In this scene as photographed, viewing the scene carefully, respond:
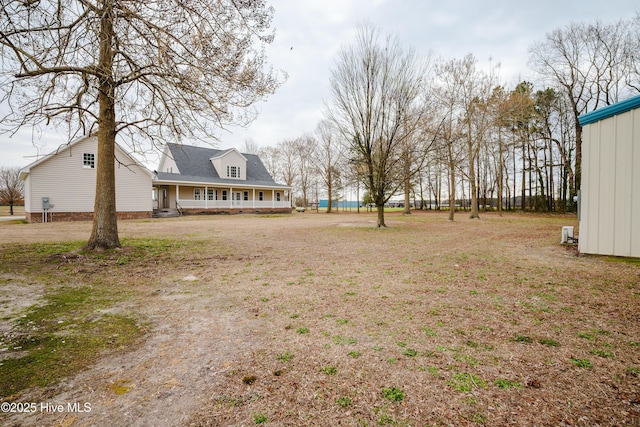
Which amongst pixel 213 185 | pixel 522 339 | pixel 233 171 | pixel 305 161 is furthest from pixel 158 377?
pixel 305 161

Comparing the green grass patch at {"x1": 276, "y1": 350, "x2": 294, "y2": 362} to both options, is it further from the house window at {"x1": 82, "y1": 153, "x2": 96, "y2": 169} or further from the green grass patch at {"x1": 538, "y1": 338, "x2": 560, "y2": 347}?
the house window at {"x1": 82, "y1": 153, "x2": 96, "y2": 169}

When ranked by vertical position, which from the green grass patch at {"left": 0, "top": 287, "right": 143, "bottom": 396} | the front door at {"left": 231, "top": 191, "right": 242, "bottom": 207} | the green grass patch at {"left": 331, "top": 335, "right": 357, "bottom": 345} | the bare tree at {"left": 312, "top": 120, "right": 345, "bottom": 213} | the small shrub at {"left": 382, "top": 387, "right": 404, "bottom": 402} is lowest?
the green grass patch at {"left": 331, "top": 335, "right": 357, "bottom": 345}

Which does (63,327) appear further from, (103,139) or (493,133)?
(493,133)

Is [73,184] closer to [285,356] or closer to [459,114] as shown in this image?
[285,356]

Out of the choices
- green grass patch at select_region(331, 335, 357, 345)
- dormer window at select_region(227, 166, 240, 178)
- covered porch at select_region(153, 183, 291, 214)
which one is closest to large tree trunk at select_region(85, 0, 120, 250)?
green grass patch at select_region(331, 335, 357, 345)

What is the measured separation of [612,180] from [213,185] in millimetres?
27542

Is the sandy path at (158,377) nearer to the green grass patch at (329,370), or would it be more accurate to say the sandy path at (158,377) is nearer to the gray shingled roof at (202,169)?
the green grass patch at (329,370)

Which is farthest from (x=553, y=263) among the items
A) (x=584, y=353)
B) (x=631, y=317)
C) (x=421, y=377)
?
(x=421, y=377)

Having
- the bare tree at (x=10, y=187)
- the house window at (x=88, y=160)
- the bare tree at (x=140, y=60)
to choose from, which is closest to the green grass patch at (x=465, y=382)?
the bare tree at (x=140, y=60)

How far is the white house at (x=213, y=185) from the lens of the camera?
86.6 feet

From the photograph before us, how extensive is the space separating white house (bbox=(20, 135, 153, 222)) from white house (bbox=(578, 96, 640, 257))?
68.9 ft

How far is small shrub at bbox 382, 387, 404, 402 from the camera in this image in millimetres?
2087

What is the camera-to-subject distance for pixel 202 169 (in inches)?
1181

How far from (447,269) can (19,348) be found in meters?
6.75
